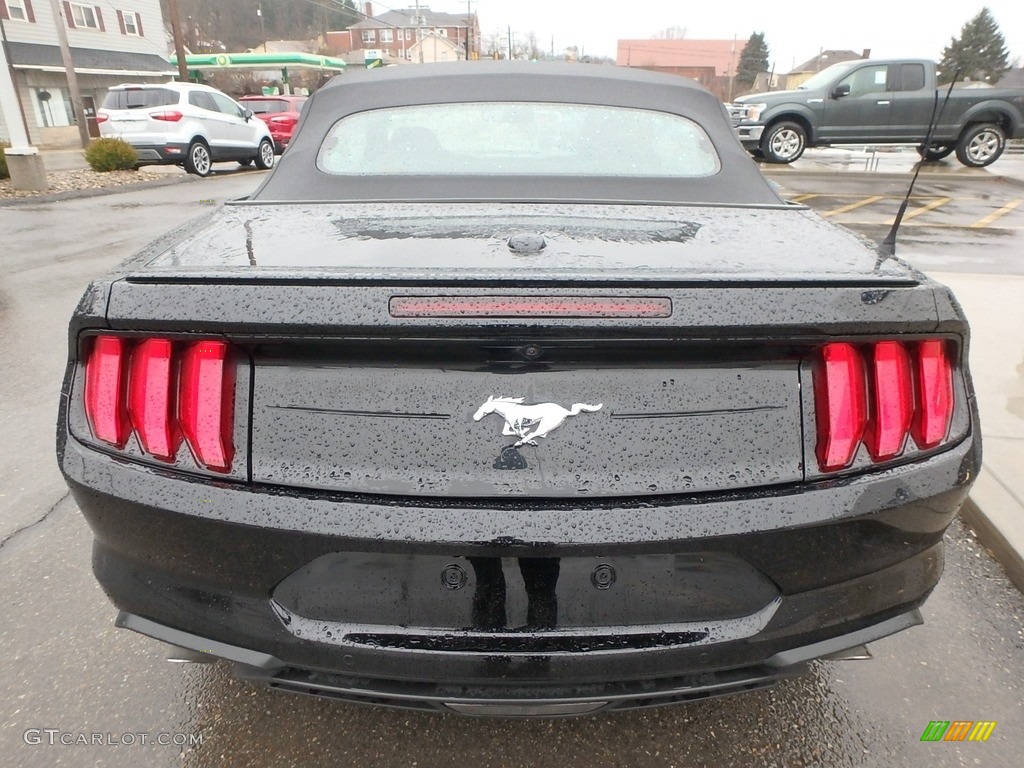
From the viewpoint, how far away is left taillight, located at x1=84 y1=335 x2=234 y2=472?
1.43m

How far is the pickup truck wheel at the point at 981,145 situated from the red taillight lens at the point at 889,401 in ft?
61.7

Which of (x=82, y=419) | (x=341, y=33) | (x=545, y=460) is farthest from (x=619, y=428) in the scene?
(x=341, y=33)

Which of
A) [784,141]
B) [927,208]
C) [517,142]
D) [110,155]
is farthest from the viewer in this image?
[784,141]

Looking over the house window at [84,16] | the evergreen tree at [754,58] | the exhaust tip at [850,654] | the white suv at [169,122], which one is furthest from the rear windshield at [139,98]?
the evergreen tree at [754,58]

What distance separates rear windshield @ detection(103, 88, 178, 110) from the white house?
18.9 metres

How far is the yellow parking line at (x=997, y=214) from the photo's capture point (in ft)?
32.7

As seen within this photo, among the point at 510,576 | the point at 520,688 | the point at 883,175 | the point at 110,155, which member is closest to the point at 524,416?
the point at 510,576

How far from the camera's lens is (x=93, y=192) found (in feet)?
45.3

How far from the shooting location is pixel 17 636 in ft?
7.52

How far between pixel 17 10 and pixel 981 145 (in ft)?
132

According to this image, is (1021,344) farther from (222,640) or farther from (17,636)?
(17,636)

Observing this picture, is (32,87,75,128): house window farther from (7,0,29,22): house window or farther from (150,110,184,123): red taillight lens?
(150,110,184,123): red taillight lens

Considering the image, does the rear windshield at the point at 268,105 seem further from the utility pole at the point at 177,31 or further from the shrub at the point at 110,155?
the shrub at the point at 110,155

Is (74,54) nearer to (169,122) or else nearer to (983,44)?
(169,122)
